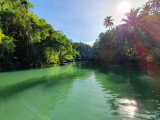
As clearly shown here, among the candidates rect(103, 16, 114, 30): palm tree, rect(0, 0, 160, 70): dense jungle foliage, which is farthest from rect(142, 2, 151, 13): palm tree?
rect(103, 16, 114, 30): palm tree

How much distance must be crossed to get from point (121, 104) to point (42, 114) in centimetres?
341

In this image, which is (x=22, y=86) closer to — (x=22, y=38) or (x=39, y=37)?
(x=22, y=38)

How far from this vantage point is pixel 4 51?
1536 centimetres

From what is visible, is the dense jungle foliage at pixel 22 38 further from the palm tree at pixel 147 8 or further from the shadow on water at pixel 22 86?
the palm tree at pixel 147 8

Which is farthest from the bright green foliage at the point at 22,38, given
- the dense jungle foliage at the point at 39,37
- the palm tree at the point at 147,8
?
the palm tree at the point at 147,8

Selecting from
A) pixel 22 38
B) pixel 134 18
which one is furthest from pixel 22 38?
pixel 134 18

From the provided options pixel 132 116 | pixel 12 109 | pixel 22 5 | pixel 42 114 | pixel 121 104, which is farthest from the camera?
pixel 22 5

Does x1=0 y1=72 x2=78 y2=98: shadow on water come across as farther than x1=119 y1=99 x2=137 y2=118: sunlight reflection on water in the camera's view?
Yes

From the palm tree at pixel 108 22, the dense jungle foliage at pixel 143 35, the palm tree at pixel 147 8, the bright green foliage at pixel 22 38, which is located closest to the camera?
the bright green foliage at pixel 22 38

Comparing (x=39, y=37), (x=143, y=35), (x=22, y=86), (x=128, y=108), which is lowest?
(x=22, y=86)

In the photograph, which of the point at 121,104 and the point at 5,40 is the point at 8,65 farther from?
the point at 121,104

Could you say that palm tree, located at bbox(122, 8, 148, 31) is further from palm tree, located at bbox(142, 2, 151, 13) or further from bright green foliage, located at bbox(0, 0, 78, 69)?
bright green foliage, located at bbox(0, 0, 78, 69)

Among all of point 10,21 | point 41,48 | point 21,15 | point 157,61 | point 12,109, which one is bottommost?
point 12,109

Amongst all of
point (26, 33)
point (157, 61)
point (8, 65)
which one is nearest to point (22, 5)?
point (26, 33)
